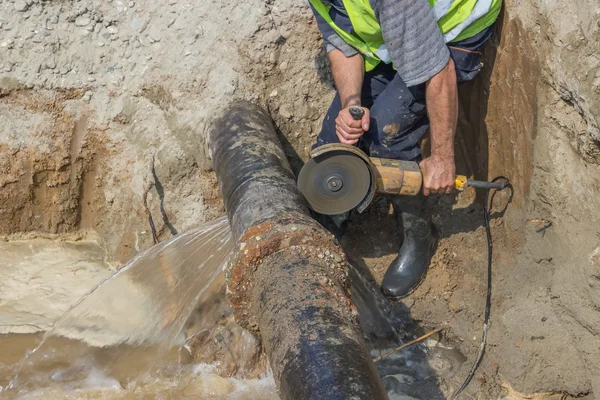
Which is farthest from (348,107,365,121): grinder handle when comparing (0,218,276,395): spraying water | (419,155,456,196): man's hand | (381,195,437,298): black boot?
(0,218,276,395): spraying water

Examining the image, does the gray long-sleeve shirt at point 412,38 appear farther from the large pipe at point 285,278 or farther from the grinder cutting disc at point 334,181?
the large pipe at point 285,278

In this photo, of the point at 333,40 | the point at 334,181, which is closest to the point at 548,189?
the point at 334,181

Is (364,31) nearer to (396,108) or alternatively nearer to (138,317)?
(396,108)

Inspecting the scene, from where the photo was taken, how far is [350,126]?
3252 millimetres

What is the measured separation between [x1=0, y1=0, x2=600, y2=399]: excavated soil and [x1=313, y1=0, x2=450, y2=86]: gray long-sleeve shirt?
0.56 m

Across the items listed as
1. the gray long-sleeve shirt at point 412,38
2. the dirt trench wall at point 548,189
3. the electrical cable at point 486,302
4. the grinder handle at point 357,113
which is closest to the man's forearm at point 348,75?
the grinder handle at point 357,113

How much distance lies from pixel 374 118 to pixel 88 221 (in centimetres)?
201

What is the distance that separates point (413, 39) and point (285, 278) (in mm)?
1233

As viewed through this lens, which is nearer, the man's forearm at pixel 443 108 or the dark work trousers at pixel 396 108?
the man's forearm at pixel 443 108

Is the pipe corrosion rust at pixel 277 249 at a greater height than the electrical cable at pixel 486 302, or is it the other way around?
the pipe corrosion rust at pixel 277 249

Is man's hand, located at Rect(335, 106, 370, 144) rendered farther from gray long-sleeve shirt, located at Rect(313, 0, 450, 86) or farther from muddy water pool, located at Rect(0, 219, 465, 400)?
muddy water pool, located at Rect(0, 219, 465, 400)

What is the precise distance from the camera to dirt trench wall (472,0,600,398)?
9.37 ft

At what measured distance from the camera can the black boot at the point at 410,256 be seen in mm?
3850

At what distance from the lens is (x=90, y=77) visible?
4.10m
